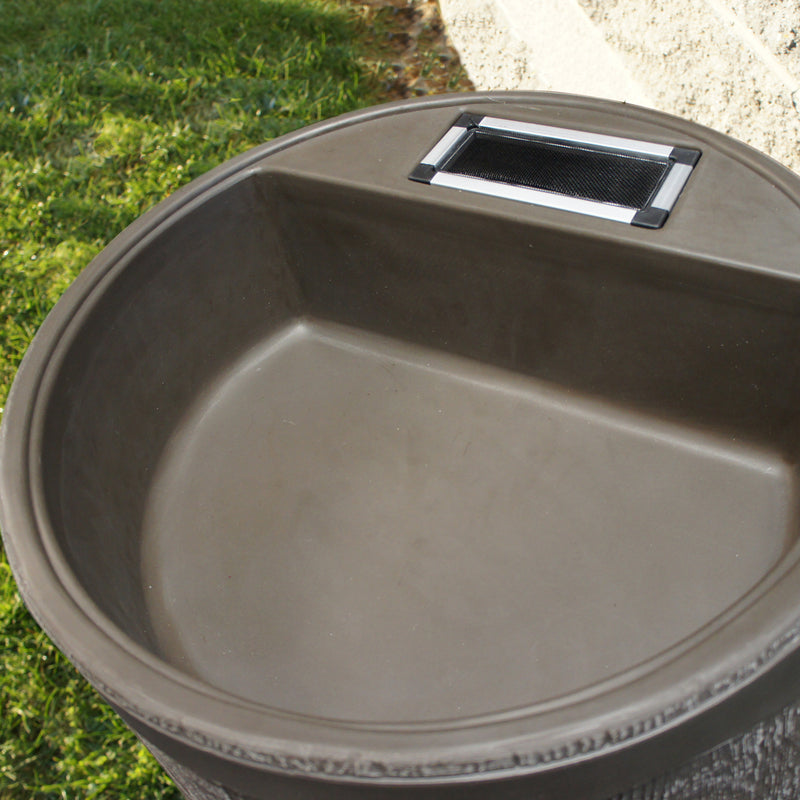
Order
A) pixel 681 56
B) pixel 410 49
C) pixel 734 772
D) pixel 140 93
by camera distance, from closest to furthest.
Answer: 1. pixel 734 772
2. pixel 681 56
3. pixel 140 93
4. pixel 410 49

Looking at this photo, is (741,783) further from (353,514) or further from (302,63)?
(302,63)

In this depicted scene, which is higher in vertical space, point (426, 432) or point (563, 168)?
point (563, 168)

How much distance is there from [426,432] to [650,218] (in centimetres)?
55

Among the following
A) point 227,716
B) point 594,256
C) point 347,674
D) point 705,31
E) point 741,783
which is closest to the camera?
point 227,716

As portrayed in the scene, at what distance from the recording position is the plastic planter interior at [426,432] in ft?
4.12

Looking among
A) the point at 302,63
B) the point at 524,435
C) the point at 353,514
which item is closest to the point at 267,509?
the point at 353,514

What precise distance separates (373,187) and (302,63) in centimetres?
185

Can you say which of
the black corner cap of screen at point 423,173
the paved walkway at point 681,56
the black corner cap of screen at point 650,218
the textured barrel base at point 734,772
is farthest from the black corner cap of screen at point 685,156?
the textured barrel base at point 734,772

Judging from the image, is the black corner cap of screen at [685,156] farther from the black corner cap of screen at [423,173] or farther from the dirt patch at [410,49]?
the dirt patch at [410,49]

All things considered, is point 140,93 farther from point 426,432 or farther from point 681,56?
point 426,432

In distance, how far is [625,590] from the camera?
1.37 m

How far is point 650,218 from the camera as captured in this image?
1456 mm

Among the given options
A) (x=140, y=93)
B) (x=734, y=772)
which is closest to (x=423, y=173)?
(x=734, y=772)

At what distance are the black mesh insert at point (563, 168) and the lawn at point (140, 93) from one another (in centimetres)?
140
